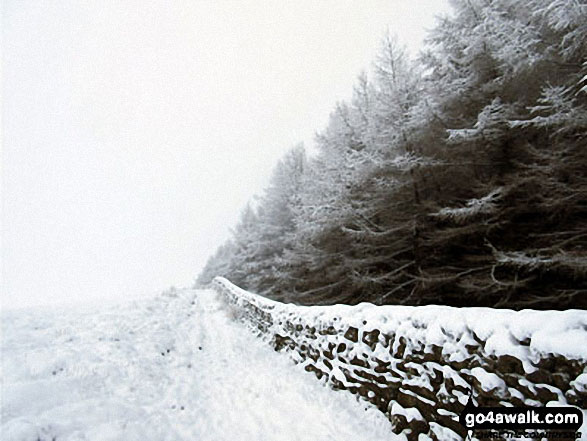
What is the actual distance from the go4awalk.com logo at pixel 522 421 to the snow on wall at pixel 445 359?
0.18 feet

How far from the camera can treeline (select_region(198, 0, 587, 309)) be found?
4.97m

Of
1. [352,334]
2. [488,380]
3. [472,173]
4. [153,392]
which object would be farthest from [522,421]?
[472,173]

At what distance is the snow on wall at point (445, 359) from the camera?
77.5 inches

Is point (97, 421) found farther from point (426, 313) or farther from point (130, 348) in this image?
A: point (426, 313)

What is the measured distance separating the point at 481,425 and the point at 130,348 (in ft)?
19.8

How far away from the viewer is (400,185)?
24.5ft

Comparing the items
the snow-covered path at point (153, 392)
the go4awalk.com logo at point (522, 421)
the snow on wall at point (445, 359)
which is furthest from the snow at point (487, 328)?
the snow-covered path at point (153, 392)

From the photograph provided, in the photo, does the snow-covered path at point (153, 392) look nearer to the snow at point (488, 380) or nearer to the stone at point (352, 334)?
the stone at point (352, 334)

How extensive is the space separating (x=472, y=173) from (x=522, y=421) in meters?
6.02

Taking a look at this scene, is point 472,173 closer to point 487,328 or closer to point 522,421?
point 487,328

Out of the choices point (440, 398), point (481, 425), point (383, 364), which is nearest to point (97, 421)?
point (383, 364)

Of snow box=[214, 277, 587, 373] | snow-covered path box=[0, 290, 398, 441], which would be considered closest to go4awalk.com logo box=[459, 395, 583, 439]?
snow box=[214, 277, 587, 373]

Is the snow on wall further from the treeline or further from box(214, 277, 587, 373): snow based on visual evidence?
the treeline

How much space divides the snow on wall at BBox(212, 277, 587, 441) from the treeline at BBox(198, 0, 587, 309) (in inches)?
122
